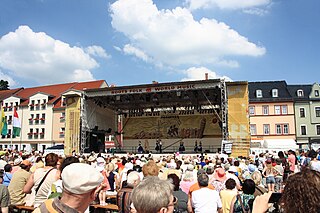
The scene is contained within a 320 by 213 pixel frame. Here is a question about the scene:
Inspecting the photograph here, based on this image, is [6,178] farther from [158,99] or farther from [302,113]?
[302,113]

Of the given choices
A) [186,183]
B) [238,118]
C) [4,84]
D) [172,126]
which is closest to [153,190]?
[186,183]

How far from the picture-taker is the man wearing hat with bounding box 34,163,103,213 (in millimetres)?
1947

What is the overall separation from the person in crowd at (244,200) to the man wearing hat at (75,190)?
2.42m

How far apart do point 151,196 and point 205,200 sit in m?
2.48

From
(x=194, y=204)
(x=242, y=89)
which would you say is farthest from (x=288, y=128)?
(x=194, y=204)

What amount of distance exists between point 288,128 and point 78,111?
27.1 meters

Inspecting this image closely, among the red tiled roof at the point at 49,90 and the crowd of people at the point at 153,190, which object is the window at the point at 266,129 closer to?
the red tiled roof at the point at 49,90

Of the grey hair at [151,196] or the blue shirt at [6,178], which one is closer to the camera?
the grey hair at [151,196]

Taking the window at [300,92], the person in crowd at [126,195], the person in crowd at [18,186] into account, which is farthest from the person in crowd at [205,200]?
the window at [300,92]

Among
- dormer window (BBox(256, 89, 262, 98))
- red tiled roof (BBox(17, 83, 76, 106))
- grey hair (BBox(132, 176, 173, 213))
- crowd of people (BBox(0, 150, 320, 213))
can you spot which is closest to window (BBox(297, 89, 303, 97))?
dormer window (BBox(256, 89, 262, 98))

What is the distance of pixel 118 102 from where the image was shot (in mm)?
27688

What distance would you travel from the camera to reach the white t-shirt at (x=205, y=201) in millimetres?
4258

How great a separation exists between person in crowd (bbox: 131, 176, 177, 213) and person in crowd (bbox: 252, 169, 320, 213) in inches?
28.6

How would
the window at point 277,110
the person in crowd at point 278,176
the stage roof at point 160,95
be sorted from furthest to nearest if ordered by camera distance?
the window at point 277,110 → the stage roof at point 160,95 → the person in crowd at point 278,176
